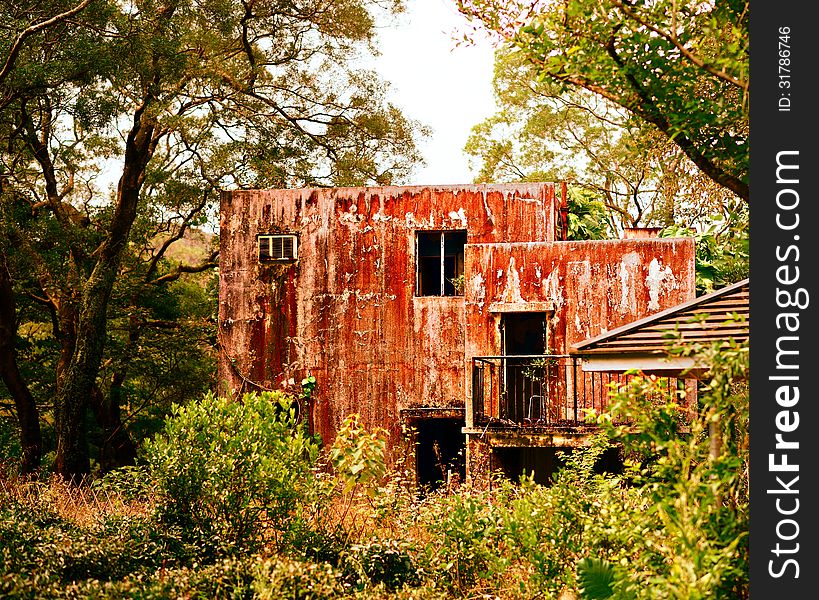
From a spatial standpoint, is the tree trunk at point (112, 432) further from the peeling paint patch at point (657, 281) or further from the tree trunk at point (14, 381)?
the peeling paint patch at point (657, 281)

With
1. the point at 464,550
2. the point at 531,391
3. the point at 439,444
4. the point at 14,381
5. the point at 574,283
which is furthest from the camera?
the point at 439,444

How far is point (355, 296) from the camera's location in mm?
18969

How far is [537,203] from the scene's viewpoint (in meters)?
18.5

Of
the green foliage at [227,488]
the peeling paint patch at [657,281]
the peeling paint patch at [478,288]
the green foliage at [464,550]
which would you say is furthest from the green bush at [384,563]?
the peeling paint patch at [657,281]

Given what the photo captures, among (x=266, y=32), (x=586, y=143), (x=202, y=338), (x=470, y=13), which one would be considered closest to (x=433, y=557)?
(x=470, y=13)

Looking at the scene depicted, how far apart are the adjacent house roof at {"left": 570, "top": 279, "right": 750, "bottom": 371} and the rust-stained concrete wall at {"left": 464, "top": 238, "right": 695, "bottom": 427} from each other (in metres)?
7.38

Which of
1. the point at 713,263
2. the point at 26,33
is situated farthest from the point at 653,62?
the point at 713,263

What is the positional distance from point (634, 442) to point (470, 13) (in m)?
5.45

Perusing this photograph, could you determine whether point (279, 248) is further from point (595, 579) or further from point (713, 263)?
point (595, 579)

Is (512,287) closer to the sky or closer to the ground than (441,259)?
closer to the ground

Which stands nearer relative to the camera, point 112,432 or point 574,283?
point 574,283

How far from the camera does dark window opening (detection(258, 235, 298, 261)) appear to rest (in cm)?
1919

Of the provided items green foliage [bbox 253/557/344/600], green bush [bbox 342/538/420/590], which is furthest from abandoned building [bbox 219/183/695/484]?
green foliage [bbox 253/557/344/600]

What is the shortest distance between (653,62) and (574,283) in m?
7.58
